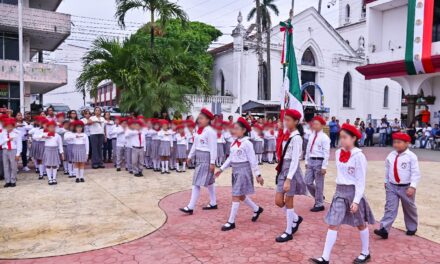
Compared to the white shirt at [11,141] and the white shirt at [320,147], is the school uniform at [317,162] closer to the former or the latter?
the white shirt at [320,147]

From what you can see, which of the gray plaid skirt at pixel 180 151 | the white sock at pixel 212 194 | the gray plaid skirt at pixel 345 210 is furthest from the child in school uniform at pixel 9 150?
the gray plaid skirt at pixel 345 210

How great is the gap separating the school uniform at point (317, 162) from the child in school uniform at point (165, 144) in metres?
5.04

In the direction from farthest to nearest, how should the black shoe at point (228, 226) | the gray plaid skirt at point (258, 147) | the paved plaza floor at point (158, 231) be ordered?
1. the gray plaid skirt at point (258, 147)
2. the black shoe at point (228, 226)
3. the paved plaza floor at point (158, 231)

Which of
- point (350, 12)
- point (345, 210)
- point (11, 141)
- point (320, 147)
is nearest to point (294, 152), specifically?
point (345, 210)

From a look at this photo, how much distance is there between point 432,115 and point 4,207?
24251mm

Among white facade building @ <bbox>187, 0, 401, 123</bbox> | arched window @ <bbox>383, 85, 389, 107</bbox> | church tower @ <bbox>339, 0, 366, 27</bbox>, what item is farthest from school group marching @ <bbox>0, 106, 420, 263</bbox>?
church tower @ <bbox>339, 0, 366, 27</bbox>

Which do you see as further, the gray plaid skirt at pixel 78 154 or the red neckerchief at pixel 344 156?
the gray plaid skirt at pixel 78 154

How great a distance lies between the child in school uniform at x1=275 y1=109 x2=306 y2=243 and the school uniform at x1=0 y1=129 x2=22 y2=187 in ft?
22.4

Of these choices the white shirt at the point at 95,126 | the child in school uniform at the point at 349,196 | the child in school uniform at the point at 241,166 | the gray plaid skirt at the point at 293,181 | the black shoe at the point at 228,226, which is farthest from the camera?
the white shirt at the point at 95,126

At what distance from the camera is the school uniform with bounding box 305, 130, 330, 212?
7.30m

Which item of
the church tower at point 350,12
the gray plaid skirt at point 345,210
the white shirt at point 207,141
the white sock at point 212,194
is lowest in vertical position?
the white sock at point 212,194

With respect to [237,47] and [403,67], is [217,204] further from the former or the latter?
[237,47]

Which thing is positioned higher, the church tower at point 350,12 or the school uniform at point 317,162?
the church tower at point 350,12

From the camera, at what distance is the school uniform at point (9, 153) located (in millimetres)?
9117
